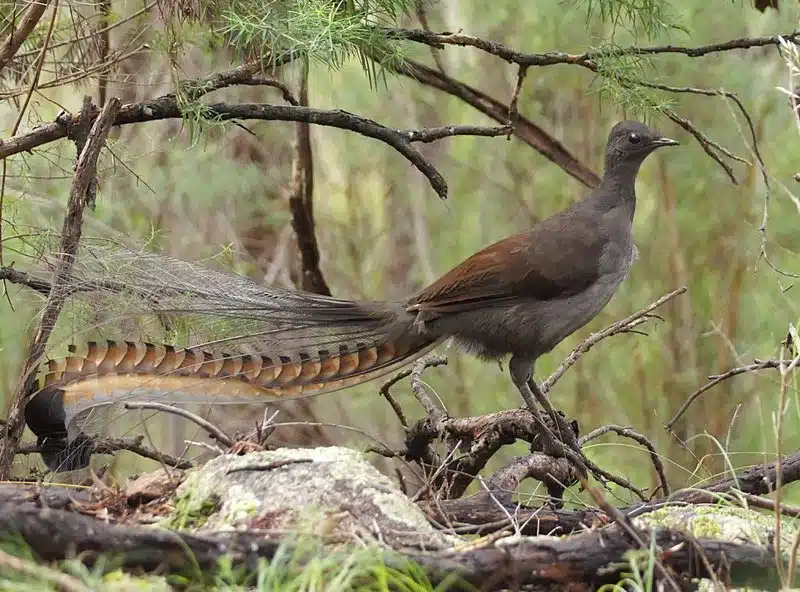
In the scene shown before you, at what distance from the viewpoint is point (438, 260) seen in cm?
813

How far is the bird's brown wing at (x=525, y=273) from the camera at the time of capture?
3.57 meters

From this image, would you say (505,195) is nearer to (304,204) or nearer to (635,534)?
(304,204)

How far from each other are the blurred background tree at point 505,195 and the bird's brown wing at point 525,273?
2.18ft

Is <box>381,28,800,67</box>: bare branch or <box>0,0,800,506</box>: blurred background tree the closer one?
<box>381,28,800,67</box>: bare branch

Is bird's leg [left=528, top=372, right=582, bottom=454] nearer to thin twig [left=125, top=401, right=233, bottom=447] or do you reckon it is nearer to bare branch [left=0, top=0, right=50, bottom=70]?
thin twig [left=125, top=401, right=233, bottom=447]

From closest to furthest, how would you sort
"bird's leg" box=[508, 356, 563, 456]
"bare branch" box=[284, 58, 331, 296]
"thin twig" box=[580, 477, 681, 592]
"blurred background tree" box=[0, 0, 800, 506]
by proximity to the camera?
"thin twig" box=[580, 477, 681, 592] → "bird's leg" box=[508, 356, 563, 456] → "bare branch" box=[284, 58, 331, 296] → "blurred background tree" box=[0, 0, 800, 506]

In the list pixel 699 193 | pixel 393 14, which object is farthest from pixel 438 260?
pixel 393 14

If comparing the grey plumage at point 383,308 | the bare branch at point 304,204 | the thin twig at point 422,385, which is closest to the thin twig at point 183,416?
the grey plumage at point 383,308

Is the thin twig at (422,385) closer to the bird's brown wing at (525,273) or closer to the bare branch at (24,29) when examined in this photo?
the bird's brown wing at (525,273)

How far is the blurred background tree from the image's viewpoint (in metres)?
4.75

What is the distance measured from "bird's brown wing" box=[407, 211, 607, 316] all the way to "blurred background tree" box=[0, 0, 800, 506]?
2.18 feet

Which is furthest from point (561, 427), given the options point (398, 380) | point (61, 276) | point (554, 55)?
point (61, 276)

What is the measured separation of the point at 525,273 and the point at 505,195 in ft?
13.4

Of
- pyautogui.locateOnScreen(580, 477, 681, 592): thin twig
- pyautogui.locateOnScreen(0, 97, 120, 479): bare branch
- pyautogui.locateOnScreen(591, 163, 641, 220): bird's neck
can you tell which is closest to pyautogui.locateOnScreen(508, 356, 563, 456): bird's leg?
pyautogui.locateOnScreen(591, 163, 641, 220): bird's neck
